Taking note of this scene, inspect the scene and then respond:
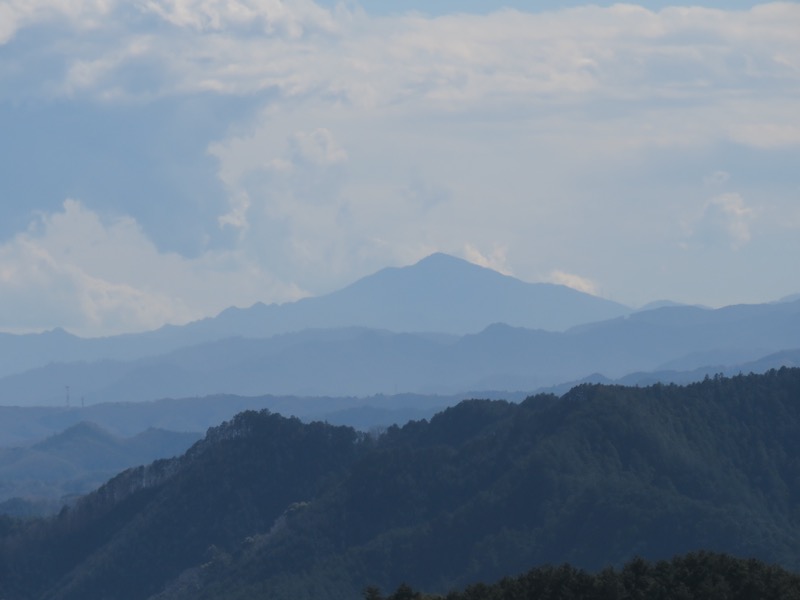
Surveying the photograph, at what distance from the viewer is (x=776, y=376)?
13825cm

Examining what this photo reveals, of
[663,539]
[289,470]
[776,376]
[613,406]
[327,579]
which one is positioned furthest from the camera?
[289,470]

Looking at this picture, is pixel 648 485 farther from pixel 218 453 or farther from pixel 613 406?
pixel 218 453

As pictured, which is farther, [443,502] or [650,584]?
[443,502]

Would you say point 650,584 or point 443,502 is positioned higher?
point 443,502

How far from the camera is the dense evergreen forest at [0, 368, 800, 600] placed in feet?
372

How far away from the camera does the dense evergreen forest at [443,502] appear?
372ft

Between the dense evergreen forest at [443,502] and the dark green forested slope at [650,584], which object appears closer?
the dark green forested slope at [650,584]

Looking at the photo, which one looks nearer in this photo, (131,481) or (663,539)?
(663,539)

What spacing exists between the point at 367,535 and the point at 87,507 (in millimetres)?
41411

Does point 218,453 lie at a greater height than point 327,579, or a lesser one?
greater

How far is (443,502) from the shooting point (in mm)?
130250

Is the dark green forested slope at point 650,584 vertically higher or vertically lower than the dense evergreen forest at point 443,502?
lower

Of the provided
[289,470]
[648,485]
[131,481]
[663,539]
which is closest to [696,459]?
[648,485]

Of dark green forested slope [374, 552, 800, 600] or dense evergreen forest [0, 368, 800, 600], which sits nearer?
dark green forested slope [374, 552, 800, 600]
